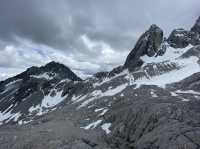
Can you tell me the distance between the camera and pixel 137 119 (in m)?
145

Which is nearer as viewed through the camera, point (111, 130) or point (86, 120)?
point (111, 130)

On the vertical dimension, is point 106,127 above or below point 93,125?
below

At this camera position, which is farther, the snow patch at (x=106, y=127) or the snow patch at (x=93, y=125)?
the snow patch at (x=93, y=125)

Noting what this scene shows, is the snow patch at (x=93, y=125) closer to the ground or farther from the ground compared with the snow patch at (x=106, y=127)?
farther from the ground

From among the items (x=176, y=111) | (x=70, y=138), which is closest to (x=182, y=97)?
(x=176, y=111)

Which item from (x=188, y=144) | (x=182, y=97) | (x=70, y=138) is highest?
(x=182, y=97)

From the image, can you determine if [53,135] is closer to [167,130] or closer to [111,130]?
[111,130]

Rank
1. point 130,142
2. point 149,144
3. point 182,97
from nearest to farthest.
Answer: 1. point 149,144
2. point 130,142
3. point 182,97

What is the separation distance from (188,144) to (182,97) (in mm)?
82872

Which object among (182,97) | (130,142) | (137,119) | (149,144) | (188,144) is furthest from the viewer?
(182,97)

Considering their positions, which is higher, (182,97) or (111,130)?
(182,97)

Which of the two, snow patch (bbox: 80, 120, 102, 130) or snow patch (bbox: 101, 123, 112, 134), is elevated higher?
snow patch (bbox: 80, 120, 102, 130)

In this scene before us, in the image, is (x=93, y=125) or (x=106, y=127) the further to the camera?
(x=93, y=125)

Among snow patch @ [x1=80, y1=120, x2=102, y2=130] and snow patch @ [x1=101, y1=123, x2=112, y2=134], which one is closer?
snow patch @ [x1=101, y1=123, x2=112, y2=134]
